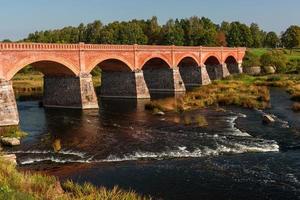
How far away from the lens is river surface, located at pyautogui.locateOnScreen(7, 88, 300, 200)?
23.1 m

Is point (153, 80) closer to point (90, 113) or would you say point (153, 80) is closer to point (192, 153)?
point (90, 113)

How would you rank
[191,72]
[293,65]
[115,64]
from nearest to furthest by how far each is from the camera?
[115,64] < [191,72] < [293,65]

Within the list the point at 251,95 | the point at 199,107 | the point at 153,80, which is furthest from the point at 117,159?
the point at 153,80

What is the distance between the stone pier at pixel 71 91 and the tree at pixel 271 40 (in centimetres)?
12173

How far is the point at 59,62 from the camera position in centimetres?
4906

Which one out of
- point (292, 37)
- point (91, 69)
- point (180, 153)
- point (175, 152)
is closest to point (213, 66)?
point (91, 69)

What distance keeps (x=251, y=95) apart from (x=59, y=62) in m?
26.6

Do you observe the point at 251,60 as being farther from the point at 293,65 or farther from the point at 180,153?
the point at 180,153

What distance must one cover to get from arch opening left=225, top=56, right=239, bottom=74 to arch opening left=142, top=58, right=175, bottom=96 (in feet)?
109

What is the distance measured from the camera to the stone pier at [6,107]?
40781mm

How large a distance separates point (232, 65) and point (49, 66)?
64.2 m

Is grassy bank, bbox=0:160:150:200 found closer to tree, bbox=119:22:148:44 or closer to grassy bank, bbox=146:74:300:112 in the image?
grassy bank, bbox=146:74:300:112

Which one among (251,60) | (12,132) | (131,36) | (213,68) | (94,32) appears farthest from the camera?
(94,32)

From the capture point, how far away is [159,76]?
252 feet
